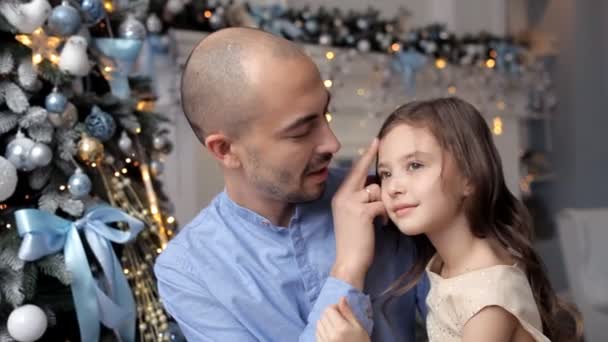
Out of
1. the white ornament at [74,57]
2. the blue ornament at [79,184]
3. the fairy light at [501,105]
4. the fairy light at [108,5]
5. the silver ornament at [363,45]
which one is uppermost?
the fairy light at [108,5]

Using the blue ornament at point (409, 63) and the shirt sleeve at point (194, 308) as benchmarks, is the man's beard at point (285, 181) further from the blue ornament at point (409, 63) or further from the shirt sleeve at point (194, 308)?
the blue ornament at point (409, 63)

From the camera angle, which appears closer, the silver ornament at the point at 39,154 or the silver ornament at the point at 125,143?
the silver ornament at the point at 39,154

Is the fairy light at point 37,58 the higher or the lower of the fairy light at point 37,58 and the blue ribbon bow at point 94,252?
the higher

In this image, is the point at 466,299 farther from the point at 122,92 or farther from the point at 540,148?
the point at 540,148

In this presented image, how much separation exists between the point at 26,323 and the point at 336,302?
2.20 feet

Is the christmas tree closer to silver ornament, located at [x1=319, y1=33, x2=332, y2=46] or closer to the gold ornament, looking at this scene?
the gold ornament

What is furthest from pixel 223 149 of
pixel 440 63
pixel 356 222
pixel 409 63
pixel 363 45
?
pixel 440 63

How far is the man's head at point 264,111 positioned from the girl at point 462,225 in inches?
4.6

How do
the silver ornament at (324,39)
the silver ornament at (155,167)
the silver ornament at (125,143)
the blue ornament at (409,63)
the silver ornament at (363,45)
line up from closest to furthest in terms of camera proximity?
the silver ornament at (125,143), the silver ornament at (155,167), the silver ornament at (324,39), the silver ornament at (363,45), the blue ornament at (409,63)

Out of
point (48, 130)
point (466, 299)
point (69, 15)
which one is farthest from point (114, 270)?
point (466, 299)

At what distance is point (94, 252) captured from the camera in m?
1.45

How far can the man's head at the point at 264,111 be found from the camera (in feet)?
3.56

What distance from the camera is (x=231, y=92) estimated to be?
3.70ft

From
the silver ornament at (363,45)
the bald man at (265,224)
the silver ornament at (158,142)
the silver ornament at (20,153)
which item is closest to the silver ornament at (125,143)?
the silver ornament at (158,142)
